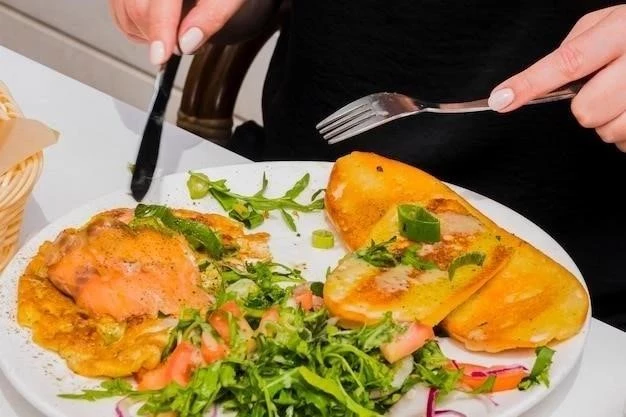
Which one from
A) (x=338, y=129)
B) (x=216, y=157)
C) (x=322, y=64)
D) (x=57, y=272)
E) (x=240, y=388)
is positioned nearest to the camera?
(x=240, y=388)

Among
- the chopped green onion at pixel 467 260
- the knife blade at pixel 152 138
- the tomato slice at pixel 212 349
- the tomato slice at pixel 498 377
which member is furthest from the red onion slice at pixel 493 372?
the knife blade at pixel 152 138

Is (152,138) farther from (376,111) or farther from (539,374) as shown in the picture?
(539,374)

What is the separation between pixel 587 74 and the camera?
1.00 m

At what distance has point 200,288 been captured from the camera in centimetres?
92

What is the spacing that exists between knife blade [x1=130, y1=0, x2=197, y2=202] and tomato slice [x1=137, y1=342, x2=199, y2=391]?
0.30 m

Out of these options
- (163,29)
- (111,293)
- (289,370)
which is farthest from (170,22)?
(289,370)

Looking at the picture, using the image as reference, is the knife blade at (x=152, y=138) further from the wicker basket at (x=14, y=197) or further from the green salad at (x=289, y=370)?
the green salad at (x=289, y=370)

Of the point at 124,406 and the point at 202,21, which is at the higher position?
the point at 202,21

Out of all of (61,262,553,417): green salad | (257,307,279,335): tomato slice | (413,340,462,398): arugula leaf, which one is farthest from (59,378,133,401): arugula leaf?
(413,340,462,398): arugula leaf

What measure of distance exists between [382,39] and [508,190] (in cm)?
26

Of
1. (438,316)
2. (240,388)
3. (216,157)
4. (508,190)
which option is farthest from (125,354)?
(508,190)

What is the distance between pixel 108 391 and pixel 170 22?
436mm

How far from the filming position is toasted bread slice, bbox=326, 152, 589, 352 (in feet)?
2.90

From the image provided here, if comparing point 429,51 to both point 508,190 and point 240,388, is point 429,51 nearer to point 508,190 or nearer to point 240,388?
point 508,190
